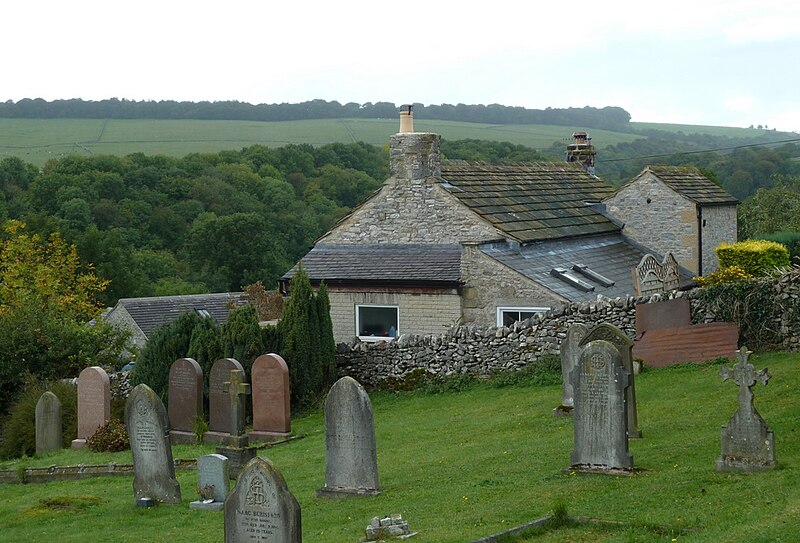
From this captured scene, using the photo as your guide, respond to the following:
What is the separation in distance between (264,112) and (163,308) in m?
141

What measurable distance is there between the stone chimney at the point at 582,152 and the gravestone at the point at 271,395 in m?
22.1

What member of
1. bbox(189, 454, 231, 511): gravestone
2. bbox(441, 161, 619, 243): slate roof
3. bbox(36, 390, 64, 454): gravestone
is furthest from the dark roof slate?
bbox(189, 454, 231, 511): gravestone

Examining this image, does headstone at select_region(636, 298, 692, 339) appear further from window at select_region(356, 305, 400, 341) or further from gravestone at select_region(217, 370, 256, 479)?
gravestone at select_region(217, 370, 256, 479)

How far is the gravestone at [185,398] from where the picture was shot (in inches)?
882

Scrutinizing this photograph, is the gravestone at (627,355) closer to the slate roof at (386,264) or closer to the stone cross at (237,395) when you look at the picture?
the stone cross at (237,395)

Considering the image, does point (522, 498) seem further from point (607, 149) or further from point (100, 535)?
point (607, 149)

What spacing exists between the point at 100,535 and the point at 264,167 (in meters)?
83.8

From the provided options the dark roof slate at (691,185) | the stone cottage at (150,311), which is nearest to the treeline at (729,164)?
the stone cottage at (150,311)

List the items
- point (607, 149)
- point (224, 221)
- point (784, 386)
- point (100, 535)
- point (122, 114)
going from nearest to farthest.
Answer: point (100, 535)
point (784, 386)
point (224, 221)
point (607, 149)
point (122, 114)

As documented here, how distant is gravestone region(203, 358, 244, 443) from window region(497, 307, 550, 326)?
747 centimetres

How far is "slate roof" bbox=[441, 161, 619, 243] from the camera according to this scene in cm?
2889

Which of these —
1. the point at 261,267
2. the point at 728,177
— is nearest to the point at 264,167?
the point at 261,267

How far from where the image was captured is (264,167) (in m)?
96.8

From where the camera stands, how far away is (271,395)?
21.4 meters
